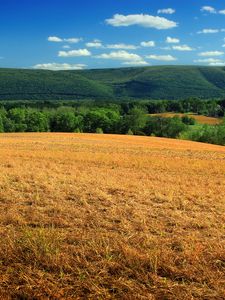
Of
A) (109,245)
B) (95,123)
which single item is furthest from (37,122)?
(109,245)

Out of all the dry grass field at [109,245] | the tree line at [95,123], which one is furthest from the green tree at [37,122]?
the dry grass field at [109,245]

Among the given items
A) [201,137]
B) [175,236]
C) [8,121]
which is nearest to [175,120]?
[201,137]

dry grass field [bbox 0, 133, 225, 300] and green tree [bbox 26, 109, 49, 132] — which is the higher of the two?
dry grass field [bbox 0, 133, 225, 300]

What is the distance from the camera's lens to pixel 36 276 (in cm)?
589

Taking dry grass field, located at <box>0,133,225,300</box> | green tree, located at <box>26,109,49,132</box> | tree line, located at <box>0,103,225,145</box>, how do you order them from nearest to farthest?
dry grass field, located at <box>0,133,225,300</box>
tree line, located at <box>0,103,225,145</box>
green tree, located at <box>26,109,49,132</box>

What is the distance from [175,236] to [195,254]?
983mm

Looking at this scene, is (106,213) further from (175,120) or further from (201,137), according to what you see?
(175,120)

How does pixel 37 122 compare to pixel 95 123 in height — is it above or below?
above

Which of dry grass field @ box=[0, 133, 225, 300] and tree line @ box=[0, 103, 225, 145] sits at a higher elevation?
dry grass field @ box=[0, 133, 225, 300]

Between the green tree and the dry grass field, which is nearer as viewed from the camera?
the dry grass field

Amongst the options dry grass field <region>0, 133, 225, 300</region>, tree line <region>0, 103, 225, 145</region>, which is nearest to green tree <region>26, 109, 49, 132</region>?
tree line <region>0, 103, 225, 145</region>

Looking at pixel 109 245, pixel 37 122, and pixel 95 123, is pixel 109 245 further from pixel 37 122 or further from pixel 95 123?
pixel 95 123

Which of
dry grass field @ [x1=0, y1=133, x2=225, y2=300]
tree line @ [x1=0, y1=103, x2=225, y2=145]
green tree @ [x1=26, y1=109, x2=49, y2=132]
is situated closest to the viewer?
dry grass field @ [x1=0, y1=133, x2=225, y2=300]

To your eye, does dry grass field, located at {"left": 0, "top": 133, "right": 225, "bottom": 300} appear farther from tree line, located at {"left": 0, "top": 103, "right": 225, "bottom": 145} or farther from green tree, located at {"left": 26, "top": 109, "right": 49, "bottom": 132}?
green tree, located at {"left": 26, "top": 109, "right": 49, "bottom": 132}
